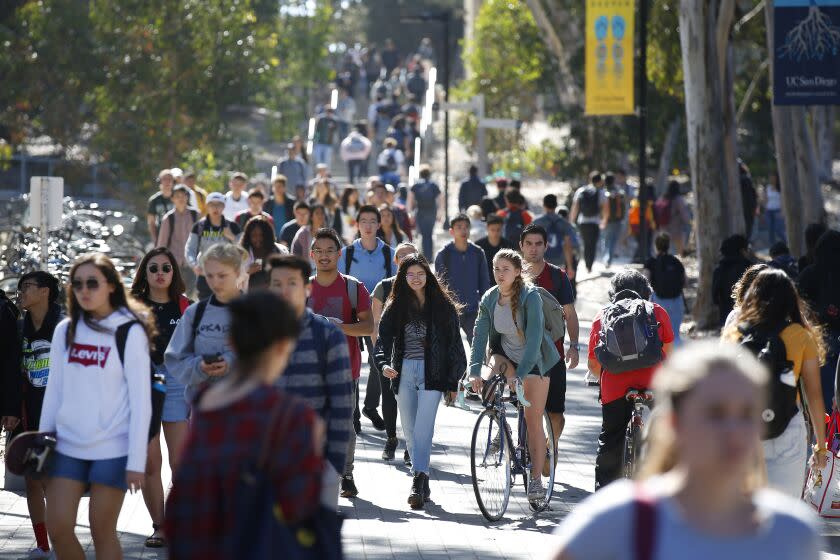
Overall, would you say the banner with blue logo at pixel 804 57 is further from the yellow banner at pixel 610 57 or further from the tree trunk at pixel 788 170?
the yellow banner at pixel 610 57

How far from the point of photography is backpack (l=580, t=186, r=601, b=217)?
26250mm

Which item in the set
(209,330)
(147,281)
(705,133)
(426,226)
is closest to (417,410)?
(147,281)

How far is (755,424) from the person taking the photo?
134 inches

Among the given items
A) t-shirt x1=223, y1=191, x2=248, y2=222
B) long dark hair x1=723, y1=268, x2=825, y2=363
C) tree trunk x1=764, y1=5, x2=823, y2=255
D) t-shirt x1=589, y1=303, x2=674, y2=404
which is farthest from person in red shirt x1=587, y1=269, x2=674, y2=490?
tree trunk x1=764, y1=5, x2=823, y2=255

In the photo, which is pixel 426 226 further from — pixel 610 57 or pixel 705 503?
pixel 705 503

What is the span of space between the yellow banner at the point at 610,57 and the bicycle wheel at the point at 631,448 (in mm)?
16145

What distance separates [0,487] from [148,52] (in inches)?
897

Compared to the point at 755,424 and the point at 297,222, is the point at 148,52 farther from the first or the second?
the point at 755,424

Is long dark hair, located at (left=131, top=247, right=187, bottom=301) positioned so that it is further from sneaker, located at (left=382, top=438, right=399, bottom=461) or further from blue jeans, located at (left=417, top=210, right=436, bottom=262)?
blue jeans, located at (left=417, top=210, right=436, bottom=262)

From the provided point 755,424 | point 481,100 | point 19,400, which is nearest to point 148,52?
point 481,100

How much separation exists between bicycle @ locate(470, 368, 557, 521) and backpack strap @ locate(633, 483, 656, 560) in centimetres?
591

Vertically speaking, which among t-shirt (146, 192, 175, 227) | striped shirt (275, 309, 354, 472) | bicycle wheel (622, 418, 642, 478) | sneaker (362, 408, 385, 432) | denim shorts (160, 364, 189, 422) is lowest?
sneaker (362, 408, 385, 432)

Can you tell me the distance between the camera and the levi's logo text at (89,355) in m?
6.55

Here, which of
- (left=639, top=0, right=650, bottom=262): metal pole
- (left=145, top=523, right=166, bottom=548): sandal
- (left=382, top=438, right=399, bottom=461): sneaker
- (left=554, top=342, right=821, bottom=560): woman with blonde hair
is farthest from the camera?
(left=639, top=0, right=650, bottom=262): metal pole
